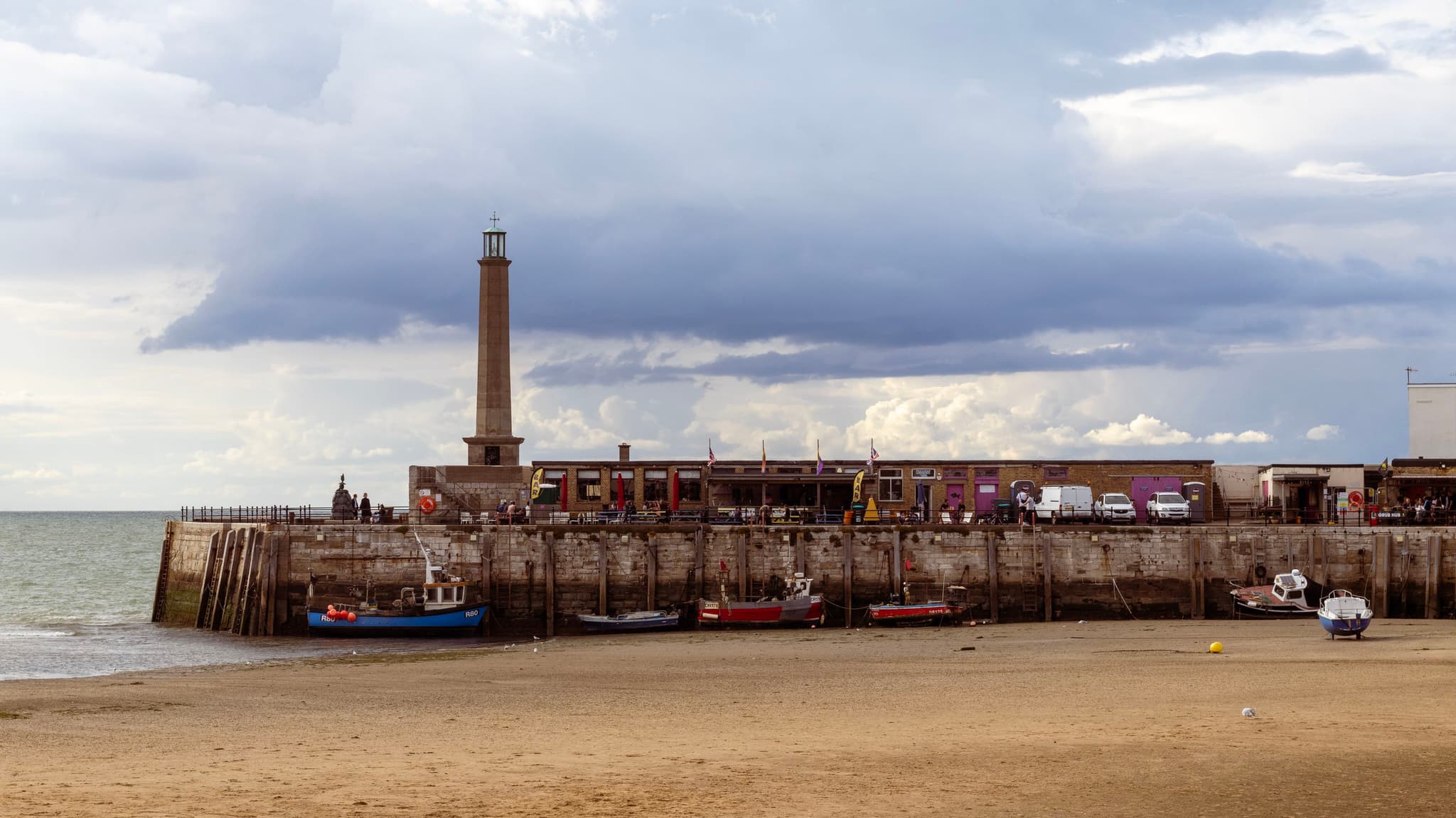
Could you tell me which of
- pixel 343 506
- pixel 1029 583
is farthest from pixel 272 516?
pixel 1029 583

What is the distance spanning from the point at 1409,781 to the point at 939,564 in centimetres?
3151

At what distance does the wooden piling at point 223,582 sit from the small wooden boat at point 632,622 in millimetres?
14794

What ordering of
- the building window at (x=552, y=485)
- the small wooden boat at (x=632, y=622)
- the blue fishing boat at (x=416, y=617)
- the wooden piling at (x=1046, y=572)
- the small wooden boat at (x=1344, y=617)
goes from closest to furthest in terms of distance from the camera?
the small wooden boat at (x=1344, y=617)
the small wooden boat at (x=632, y=622)
the blue fishing boat at (x=416, y=617)
the wooden piling at (x=1046, y=572)
the building window at (x=552, y=485)

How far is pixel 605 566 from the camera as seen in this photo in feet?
162

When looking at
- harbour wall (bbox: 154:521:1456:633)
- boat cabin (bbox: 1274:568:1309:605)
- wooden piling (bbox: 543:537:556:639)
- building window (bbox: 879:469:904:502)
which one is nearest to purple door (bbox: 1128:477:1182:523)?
building window (bbox: 879:469:904:502)

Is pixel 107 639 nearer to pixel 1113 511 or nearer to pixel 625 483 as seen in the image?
pixel 625 483

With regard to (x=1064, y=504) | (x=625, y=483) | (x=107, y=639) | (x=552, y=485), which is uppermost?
(x=625, y=483)

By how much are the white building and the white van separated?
73.5 ft

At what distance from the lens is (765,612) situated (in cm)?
4734

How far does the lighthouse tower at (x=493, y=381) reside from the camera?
215 ft

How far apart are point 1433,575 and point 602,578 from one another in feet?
96.2

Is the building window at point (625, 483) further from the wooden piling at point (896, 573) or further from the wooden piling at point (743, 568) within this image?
the wooden piling at point (896, 573)

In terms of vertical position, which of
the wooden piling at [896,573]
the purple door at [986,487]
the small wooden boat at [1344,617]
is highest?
the purple door at [986,487]

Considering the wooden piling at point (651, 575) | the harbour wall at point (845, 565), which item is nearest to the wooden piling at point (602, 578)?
the harbour wall at point (845, 565)
